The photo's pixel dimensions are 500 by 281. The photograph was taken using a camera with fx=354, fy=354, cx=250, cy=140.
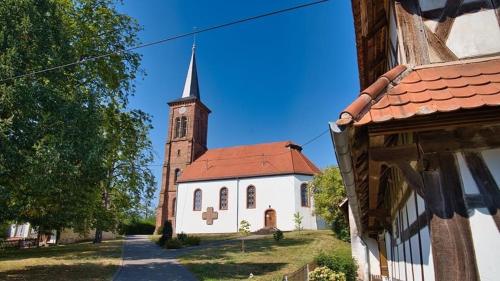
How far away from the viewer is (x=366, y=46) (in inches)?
245

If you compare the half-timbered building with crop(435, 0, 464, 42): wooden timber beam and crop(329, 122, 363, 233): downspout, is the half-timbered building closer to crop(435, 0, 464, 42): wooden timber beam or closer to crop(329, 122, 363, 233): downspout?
crop(329, 122, 363, 233): downspout

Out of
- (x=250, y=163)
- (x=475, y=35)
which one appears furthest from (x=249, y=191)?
(x=475, y=35)

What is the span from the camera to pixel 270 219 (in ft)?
132

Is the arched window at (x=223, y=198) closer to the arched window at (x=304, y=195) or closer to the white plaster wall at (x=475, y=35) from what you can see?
the arched window at (x=304, y=195)

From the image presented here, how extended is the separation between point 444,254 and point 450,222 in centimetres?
27

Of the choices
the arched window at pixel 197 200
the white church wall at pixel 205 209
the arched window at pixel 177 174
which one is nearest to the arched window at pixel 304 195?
the white church wall at pixel 205 209

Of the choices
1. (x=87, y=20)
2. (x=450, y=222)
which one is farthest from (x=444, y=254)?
(x=87, y=20)

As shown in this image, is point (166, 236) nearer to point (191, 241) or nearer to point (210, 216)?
point (191, 241)

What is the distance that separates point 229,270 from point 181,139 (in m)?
36.3

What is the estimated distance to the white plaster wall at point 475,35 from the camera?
367 centimetres

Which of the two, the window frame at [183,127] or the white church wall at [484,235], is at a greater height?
the window frame at [183,127]

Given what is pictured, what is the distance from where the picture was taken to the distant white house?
3972cm

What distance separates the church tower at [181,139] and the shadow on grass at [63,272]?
29647 mm

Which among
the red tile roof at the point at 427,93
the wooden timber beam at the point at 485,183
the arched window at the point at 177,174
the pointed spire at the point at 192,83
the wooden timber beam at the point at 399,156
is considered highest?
the pointed spire at the point at 192,83
